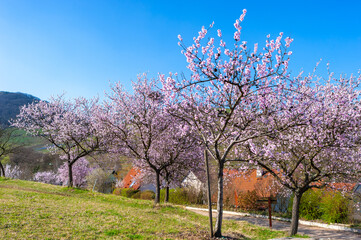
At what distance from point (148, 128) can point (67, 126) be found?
34.4ft

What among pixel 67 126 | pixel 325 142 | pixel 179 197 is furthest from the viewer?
pixel 179 197

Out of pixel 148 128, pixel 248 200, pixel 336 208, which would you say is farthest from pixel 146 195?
pixel 336 208

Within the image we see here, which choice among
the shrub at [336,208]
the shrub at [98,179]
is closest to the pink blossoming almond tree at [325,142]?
the shrub at [336,208]

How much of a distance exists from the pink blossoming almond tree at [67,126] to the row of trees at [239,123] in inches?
4.4

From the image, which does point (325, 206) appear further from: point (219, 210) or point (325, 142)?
point (219, 210)

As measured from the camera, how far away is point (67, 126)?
22109 mm

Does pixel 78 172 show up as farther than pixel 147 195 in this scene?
Yes

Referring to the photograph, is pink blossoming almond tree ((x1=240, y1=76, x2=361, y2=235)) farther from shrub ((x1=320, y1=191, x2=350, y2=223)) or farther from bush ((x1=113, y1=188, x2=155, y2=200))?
bush ((x1=113, y1=188, x2=155, y2=200))

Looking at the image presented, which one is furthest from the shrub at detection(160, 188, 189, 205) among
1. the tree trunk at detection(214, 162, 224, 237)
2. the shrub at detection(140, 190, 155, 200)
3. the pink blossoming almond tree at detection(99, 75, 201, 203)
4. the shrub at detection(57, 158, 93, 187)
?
the shrub at detection(57, 158, 93, 187)

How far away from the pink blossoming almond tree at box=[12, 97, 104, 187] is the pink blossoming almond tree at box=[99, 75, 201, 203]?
Result: 12.3ft

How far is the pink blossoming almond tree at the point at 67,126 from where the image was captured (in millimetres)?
21734

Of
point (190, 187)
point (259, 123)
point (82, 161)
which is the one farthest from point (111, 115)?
point (82, 161)

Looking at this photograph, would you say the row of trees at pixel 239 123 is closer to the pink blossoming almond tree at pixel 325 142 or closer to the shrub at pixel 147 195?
the pink blossoming almond tree at pixel 325 142

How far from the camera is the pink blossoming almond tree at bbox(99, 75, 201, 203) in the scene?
15839mm
